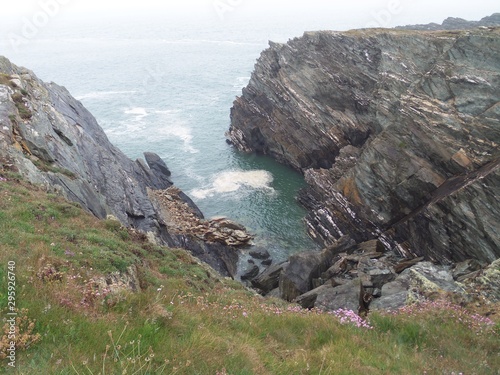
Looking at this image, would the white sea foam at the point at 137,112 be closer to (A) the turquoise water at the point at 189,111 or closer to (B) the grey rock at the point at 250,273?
(A) the turquoise water at the point at 189,111

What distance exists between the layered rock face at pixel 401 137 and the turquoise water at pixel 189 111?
4751mm

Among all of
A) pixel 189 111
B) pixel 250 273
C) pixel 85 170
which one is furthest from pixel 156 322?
pixel 189 111

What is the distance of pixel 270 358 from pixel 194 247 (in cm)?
3287

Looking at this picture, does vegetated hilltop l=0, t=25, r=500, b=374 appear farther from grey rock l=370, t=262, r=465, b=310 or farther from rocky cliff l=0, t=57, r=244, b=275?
rocky cliff l=0, t=57, r=244, b=275

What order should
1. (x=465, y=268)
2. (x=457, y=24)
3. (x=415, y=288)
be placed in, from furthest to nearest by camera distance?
A: 1. (x=457, y=24)
2. (x=465, y=268)
3. (x=415, y=288)

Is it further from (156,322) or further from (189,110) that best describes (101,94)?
(156,322)

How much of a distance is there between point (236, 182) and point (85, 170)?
79.8 feet

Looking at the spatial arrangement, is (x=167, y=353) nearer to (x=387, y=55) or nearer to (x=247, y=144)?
(x=387, y=55)

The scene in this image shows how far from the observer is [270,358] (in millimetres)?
7594

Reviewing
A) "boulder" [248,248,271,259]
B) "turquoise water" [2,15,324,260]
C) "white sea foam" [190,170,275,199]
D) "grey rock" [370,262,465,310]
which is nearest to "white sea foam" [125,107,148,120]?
"turquoise water" [2,15,324,260]

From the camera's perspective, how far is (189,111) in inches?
3425

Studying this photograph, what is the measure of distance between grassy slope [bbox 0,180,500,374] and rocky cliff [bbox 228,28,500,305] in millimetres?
13945

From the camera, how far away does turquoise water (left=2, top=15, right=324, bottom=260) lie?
50969mm

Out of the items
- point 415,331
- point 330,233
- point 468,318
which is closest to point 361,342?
point 415,331
